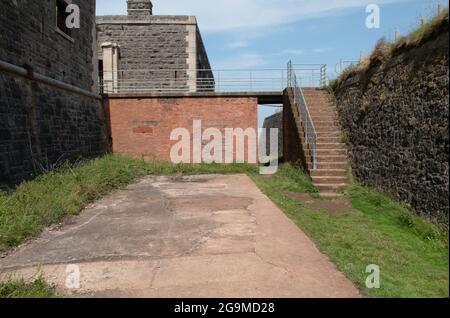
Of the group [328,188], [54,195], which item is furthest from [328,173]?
[54,195]

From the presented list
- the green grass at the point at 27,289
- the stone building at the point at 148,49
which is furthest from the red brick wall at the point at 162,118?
the green grass at the point at 27,289

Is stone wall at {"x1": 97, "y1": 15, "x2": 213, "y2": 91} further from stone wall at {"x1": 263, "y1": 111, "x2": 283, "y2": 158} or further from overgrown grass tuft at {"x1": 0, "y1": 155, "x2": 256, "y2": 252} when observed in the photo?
stone wall at {"x1": 263, "y1": 111, "x2": 283, "y2": 158}

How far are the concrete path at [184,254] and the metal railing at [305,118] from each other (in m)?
3.16

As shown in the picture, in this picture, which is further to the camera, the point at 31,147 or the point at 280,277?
the point at 31,147

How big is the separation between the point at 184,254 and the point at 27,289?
5.67 feet

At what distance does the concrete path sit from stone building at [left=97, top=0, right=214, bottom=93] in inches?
426

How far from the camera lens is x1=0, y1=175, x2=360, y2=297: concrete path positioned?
148 inches

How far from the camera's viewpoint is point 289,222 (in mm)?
6398

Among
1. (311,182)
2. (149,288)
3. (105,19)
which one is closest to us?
(149,288)
